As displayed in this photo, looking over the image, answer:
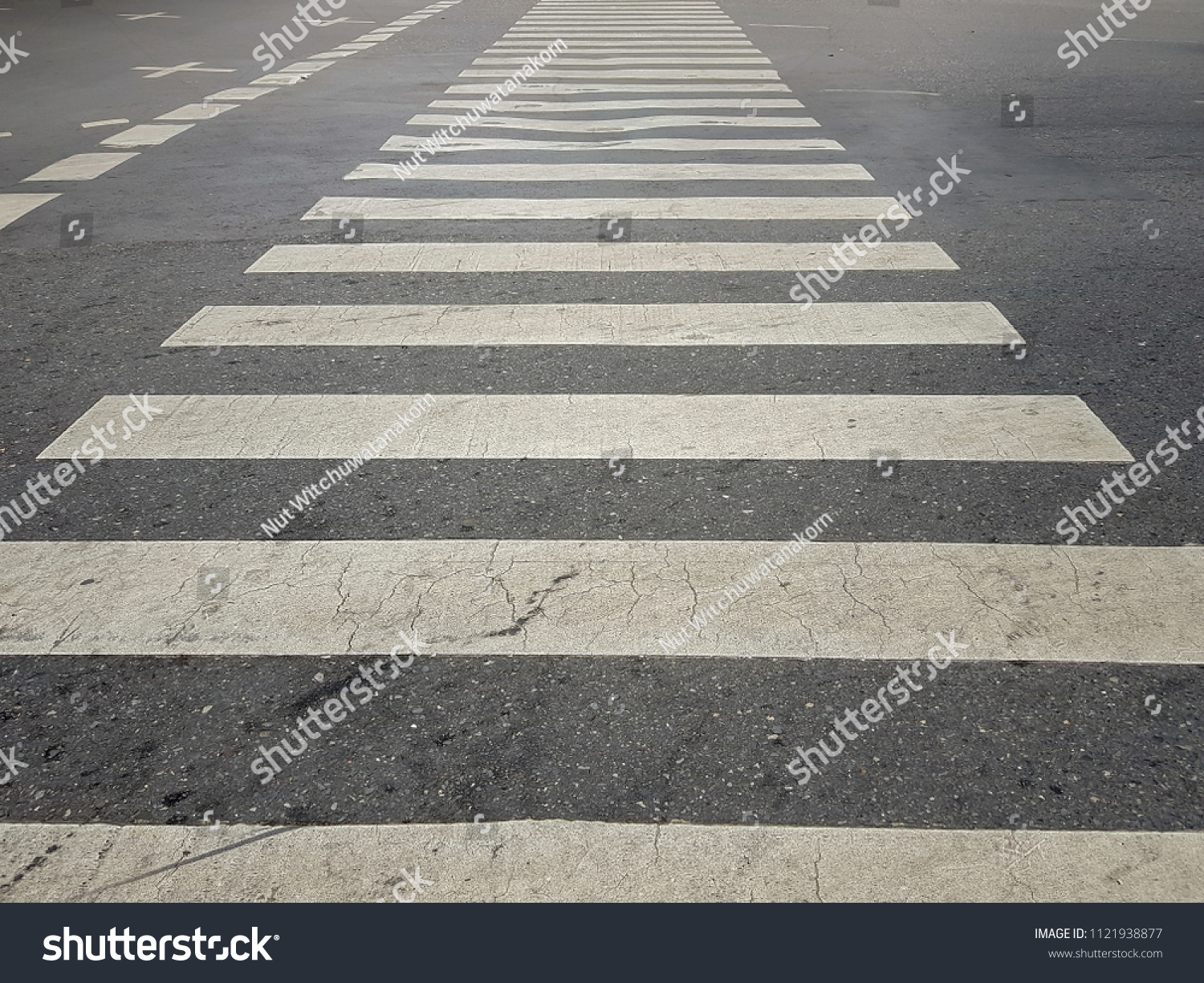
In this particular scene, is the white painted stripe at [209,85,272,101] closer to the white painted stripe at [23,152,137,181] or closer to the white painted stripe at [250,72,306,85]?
the white painted stripe at [250,72,306,85]

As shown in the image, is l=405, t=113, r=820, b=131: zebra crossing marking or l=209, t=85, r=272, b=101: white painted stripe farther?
l=209, t=85, r=272, b=101: white painted stripe

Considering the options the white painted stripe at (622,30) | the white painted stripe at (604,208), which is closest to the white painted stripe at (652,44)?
the white painted stripe at (622,30)

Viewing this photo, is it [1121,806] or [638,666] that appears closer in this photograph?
[1121,806]

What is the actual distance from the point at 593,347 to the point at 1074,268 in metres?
3.32

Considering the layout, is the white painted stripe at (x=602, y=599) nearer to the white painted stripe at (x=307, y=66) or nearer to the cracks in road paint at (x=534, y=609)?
the cracks in road paint at (x=534, y=609)

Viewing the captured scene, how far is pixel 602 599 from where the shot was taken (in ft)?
12.9

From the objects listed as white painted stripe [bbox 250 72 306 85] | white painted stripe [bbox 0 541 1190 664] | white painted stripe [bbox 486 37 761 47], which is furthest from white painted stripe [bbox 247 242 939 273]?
white painted stripe [bbox 486 37 761 47]

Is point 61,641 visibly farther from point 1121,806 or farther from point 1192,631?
point 1192,631

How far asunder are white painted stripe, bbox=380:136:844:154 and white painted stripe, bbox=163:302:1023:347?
14.3 feet

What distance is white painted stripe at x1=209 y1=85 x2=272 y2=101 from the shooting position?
13109 mm

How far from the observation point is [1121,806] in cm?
302

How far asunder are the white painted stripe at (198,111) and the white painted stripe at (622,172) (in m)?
3.31

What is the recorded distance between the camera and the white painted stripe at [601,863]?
2783 millimetres
